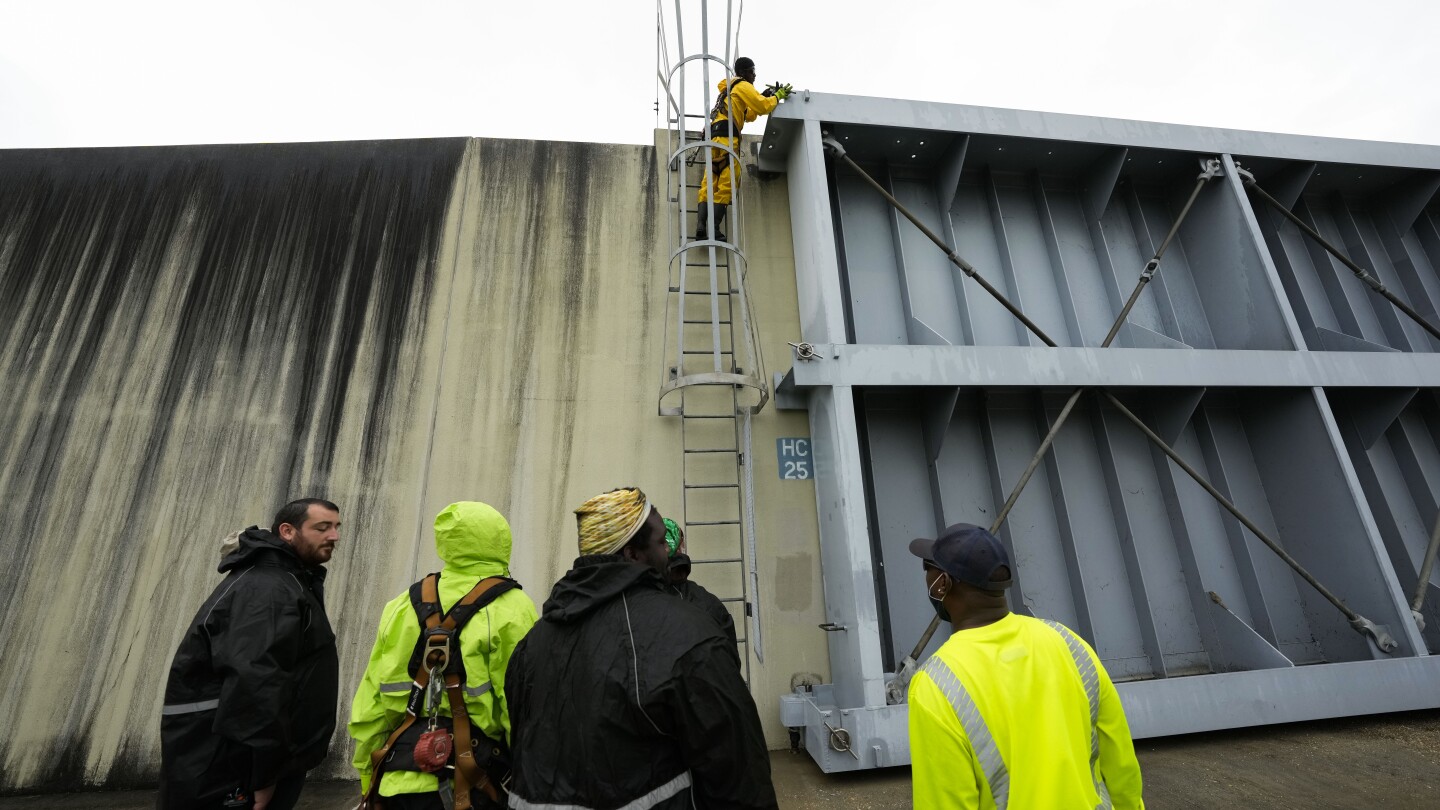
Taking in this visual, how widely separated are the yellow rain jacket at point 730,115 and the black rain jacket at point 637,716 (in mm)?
4328

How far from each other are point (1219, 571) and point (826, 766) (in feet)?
13.5

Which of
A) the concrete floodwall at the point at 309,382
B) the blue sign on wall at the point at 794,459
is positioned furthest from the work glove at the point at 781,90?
the blue sign on wall at the point at 794,459

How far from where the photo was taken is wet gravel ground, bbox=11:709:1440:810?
3.51 m

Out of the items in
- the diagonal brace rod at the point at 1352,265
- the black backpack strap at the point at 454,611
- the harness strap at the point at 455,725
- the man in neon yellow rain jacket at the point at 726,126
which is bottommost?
the harness strap at the point at 455,725

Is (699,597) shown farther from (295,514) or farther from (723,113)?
(723,113)

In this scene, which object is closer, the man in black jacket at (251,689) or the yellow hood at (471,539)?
the man in black jacket at (251,689)

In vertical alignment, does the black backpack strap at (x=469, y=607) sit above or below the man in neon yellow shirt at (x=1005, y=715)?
above

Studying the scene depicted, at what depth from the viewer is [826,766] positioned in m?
3.89

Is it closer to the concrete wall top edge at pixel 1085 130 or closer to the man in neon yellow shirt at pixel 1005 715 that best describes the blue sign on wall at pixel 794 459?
the concrete wall top edge at pixel 1085 130

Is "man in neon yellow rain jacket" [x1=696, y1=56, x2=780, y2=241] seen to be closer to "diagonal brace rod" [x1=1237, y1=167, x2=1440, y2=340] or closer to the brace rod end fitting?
"diagonal brace rod" [x1=1237, y1=167, x2=1440, y2=340]

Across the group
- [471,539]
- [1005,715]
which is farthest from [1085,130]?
[471,539]

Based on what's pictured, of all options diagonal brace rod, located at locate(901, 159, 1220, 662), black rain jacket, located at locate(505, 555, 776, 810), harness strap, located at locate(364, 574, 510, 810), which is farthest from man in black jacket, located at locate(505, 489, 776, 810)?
diagonal brace rod, located at locate(901, 159, 1220, 662)

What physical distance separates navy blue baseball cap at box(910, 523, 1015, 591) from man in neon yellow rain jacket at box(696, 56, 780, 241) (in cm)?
408

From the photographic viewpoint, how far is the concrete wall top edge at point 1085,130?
17.5 feet
